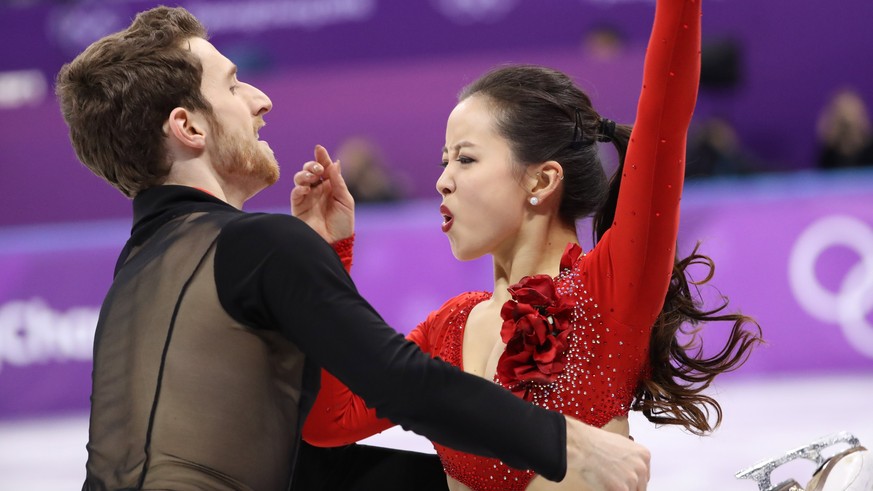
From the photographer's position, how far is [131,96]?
210cm

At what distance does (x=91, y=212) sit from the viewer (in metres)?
10.4

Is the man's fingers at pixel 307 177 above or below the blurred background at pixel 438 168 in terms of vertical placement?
below

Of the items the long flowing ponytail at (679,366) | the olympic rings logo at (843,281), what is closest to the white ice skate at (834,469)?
the long flowing ponytail at (679,366)

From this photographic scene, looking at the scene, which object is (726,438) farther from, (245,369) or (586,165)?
(245,369)

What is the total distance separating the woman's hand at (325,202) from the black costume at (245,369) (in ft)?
2.22

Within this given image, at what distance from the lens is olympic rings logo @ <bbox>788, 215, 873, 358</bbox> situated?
548 cm

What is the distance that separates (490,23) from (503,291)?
7550 mm

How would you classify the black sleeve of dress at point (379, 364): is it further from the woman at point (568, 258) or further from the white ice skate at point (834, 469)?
the white ice skate at point (834, 469)

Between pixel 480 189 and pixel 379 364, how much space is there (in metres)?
0.69

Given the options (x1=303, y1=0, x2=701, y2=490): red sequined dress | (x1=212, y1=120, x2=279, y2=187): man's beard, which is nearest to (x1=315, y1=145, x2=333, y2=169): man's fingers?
(x1=212, y1=120, x2=279, y2=187): man's beard

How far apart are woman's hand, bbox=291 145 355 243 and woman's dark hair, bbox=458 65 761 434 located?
0.46 metres

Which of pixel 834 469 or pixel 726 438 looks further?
pixel 726 438

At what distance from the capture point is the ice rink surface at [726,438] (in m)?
4.16

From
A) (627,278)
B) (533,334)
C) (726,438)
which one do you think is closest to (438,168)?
(726,438)
